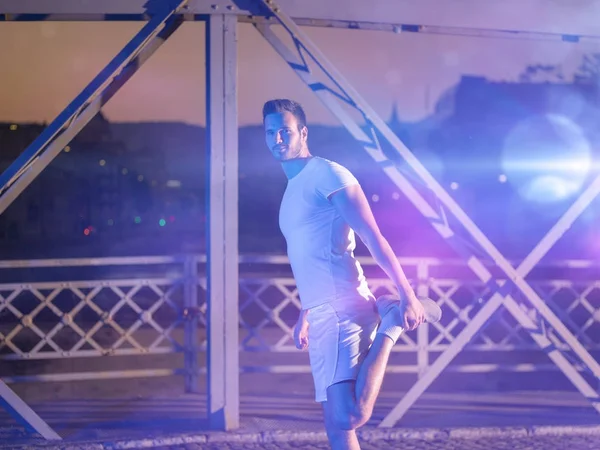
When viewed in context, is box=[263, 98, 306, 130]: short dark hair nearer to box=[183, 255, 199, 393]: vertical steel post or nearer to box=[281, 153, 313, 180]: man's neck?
box=[281, 153, 313, 180]: man's neck

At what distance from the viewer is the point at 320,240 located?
3.84m

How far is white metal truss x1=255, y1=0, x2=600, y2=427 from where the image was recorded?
20.2ft

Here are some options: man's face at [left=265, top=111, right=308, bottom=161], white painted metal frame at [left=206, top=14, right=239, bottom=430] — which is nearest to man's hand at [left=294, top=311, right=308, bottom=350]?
man's face at [left=265, top=111, right=308, bottom=161]

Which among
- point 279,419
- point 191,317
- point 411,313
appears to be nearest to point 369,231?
point 411,313

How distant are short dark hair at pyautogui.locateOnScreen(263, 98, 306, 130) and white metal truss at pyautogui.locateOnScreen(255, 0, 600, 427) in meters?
2.10

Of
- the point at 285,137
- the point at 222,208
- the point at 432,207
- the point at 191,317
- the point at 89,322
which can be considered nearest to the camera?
the point at 285,137

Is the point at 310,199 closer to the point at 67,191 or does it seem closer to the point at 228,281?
the point at 228,281

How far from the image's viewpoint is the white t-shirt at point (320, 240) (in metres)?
3.82

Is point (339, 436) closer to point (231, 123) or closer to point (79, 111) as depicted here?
point (231, 123)

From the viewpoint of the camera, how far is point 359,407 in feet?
12.1

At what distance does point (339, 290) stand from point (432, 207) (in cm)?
302

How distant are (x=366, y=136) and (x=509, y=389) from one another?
3.89 m

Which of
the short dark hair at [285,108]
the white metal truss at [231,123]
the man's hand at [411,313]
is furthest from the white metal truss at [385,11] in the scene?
the man's hand at [411,313]

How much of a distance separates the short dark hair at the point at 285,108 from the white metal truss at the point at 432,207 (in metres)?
2.10
